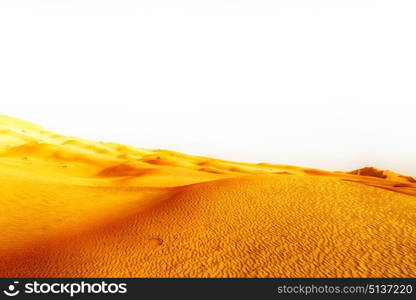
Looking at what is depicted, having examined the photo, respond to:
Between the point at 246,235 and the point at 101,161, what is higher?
the point at 101,161

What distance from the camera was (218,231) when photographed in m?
8.51

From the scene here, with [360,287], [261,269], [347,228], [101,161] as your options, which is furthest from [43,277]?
[101,161]

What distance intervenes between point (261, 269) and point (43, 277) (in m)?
5.12

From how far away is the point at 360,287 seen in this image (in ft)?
18.7

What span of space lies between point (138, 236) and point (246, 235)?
3318 millimetres

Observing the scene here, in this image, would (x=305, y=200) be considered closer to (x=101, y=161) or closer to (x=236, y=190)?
(x=236, y=190)

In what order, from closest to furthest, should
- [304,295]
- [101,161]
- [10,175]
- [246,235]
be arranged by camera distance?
1. [304,295]
2. [246,235]
3. [10,175]
4. [101,161]

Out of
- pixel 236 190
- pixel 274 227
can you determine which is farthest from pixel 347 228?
pixel 236 190

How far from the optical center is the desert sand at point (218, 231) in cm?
661

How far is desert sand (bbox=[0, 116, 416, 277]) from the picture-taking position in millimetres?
6609

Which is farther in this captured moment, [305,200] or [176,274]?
[305,200]

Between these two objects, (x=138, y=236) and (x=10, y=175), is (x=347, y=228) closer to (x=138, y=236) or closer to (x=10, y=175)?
(x=138, y=236)

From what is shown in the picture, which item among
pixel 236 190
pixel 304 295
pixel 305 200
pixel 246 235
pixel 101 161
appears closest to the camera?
pixel 304 295

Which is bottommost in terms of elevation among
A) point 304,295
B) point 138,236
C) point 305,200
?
point 304,295
